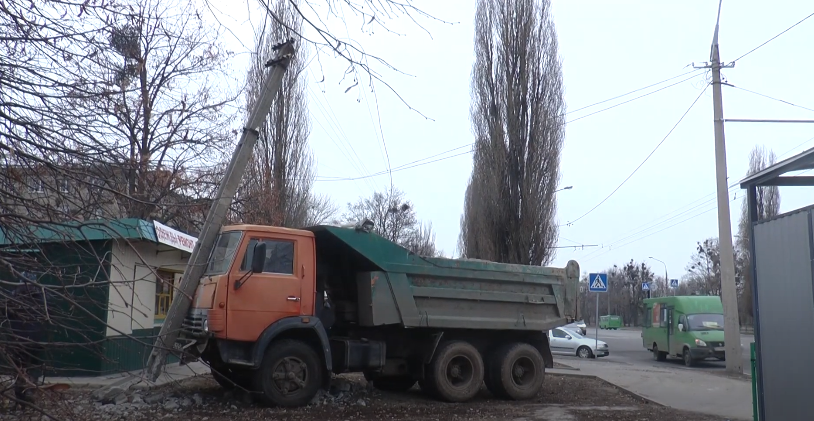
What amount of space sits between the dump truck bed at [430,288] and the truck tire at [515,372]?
43cm

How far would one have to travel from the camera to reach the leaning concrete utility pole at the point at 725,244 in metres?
20.0

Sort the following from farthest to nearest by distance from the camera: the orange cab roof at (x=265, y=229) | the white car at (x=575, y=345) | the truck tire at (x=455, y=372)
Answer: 1. the white car at (x=575, y=345)
2. the truck tire at (x=455, y=372)
3. the orange cab roof at (x=265, y=229)

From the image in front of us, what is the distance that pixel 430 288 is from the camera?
1234 centimetres

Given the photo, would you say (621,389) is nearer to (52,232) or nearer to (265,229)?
(265,229)

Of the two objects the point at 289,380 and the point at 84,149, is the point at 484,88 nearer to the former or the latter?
the point at 289,380

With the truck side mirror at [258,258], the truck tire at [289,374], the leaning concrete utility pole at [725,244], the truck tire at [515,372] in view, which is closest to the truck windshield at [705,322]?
the leaning concrete utility pole at [725,244]

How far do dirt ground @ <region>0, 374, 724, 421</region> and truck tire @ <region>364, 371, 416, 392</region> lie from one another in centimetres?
24

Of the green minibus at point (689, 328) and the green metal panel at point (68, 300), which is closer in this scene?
the green metal panel at point (68, 300)

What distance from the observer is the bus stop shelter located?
8219 millimetres

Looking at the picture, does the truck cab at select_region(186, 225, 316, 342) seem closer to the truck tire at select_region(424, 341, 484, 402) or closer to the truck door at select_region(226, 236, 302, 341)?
the truck door at select_region(226, 236, 302, 341)

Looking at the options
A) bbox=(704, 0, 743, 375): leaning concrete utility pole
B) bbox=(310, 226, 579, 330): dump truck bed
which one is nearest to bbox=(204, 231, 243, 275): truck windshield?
bbox=(310, 226, 579, 330): dump truck bed

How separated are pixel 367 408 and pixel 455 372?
1.72 m

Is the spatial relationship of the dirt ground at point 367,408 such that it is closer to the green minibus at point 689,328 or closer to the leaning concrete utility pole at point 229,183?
the leaning concrete utility pole at point 229,183

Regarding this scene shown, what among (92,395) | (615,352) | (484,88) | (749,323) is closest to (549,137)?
(484,88)
